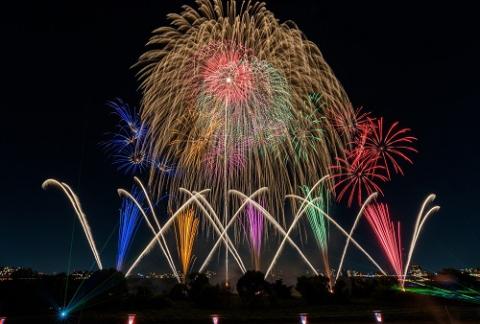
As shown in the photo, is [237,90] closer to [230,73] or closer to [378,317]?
[230,73]

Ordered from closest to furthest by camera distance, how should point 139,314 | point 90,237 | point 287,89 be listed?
point 139,314
point 287,89
point 90,237

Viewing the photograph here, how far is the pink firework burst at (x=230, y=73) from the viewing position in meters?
26.7

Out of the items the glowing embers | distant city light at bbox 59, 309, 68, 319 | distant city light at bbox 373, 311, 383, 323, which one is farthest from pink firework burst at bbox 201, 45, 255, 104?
distant city light at bbox 59, 309, 68, 319

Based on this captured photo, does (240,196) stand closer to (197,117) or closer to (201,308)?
(197,117)

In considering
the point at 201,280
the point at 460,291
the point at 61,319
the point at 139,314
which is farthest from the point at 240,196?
the point at 460,291

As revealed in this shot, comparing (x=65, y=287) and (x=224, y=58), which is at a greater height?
(x=224, y=58)

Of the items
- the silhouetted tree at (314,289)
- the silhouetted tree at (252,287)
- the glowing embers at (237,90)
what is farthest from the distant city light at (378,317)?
the glowing embers at (237,90)

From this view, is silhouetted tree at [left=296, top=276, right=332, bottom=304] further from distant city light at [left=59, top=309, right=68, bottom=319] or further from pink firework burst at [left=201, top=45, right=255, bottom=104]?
distant city light at [left=59, top=309, right=68, bottom=319]

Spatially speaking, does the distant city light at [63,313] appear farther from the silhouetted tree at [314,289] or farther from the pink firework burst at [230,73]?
the pink firework burst at [230,73]

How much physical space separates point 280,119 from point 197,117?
5911 mm

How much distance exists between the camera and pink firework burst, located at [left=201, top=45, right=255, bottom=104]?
26.7 metres

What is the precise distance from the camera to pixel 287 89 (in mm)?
27969

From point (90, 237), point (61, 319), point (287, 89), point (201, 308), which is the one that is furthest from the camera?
point (90, 237)

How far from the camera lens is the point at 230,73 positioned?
88.5 feet
